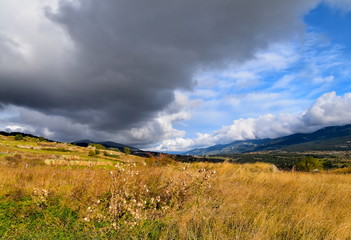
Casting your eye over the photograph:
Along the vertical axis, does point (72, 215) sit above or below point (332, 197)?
above

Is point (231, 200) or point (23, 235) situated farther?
point (231, 200)

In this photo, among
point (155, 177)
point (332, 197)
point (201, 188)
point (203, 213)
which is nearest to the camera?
point (203, 213)

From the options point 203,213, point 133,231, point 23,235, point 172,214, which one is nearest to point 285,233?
point 203,213

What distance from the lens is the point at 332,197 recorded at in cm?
745

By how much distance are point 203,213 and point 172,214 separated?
817 millimetres

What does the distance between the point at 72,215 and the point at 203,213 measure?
3561 millimetres

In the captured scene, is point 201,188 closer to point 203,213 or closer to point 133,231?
point 203,213

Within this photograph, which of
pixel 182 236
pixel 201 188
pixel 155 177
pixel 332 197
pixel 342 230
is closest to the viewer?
pixel 182 236

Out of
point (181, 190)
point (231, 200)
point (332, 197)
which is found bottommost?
point (332, 197)

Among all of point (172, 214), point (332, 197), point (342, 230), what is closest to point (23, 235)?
point (172, 214)

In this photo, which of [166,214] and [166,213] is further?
[166,213]

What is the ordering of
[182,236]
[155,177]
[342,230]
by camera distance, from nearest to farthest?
1. [182,236]
2. [342,230]
3. [155,177]

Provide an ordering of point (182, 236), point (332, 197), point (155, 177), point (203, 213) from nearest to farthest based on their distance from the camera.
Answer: point (182, 236) → point (203, 213) → point (332, 197) → point (155, 177)

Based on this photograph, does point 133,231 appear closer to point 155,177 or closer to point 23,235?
point 23,235
